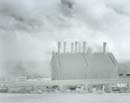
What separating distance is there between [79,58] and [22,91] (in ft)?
106

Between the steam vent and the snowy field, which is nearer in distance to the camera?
the snowy field

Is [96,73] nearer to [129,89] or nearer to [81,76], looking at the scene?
[81,76]

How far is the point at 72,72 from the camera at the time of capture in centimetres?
11394

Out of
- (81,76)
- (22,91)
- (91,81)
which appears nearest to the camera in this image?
(22,91)

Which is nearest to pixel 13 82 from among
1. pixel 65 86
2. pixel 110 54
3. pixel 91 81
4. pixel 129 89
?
pixel 65 86

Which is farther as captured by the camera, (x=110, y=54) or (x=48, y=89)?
(x=110, y=54)

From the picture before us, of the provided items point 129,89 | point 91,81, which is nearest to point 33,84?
point 91,81

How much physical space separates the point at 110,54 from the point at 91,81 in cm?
2177

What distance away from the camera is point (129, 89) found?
89062 millimetres

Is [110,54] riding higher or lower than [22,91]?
higher

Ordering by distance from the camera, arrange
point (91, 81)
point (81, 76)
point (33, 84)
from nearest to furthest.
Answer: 1. point (33, 84)
2. point (91, 81)
3. point (81, 76)

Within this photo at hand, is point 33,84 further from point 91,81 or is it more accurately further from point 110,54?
point 110,54

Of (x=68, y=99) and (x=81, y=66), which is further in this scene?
(x=81, y=66)

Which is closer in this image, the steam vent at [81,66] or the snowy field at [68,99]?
the snowy field at [68,99]
